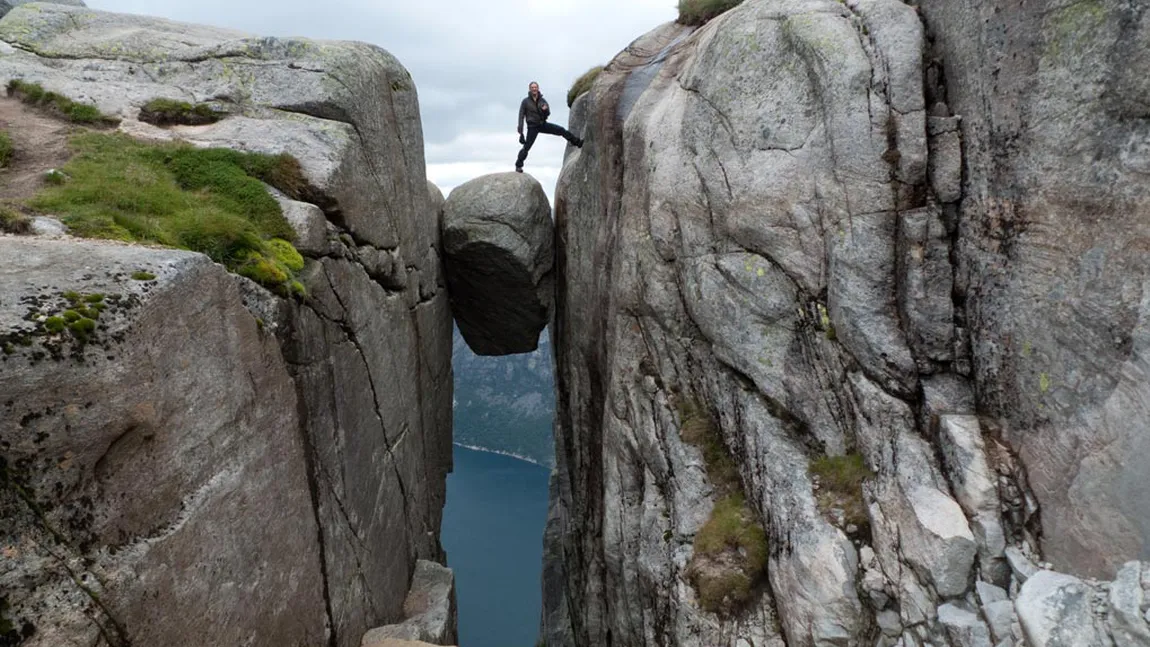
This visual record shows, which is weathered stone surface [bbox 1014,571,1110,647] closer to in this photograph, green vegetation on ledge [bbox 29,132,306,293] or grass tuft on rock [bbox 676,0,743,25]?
green vegetation on ledge [bbox 29,132,306,293]

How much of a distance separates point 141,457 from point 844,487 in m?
11.1

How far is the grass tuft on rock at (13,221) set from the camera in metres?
8.80

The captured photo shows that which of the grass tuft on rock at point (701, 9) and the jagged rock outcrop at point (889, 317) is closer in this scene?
the jagged rock outcrop at point (889, 317)

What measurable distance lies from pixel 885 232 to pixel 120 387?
12287 millimetres

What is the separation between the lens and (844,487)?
36.1 ft

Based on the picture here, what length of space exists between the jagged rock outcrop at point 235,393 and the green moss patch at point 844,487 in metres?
9.72

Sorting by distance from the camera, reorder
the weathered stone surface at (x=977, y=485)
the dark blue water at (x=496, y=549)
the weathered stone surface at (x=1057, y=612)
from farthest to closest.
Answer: the dark blue water at (x=496, y=549)
the weathered stone surface at (x=977, y=485)
the weathered stone surface at (x=1057, y=612)

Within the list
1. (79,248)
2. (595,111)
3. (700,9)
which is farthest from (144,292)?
(700,9)

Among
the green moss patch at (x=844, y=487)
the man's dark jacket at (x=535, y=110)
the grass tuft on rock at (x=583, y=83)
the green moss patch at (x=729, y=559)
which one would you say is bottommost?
the green moss patch at (x=729, y=559)

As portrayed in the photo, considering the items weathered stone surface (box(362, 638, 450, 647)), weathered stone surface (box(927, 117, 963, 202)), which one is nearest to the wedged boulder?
weathered stone surface (box(362, 638, 450, 647))

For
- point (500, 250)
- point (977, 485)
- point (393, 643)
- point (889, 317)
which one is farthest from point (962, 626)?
point (500, 250)

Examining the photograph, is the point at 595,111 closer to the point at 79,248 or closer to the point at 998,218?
the point at 998,218

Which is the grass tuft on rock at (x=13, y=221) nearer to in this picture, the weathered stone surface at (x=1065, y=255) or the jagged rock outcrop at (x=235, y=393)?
the jagged rock outcrop at (x=235, y=393)

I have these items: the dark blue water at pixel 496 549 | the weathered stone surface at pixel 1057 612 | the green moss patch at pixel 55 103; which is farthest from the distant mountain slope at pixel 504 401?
the weathered stone surface at pixel 1057 612
